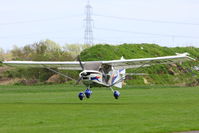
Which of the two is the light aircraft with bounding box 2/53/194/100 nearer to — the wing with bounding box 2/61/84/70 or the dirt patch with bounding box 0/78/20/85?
the wing with bounding box 2/61/84/70

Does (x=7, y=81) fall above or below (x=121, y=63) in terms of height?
below

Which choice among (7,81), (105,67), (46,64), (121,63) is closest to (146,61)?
(121,63)

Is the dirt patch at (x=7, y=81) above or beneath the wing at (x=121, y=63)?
beneath

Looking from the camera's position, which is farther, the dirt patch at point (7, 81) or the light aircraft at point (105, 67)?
the dirt patch at point (7, 81)

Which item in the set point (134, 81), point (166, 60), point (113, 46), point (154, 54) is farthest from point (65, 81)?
point (166, 60)

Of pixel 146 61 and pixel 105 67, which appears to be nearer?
pixel 105 67

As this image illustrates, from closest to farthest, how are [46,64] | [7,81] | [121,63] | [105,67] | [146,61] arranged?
1. [105,67]
2. [146,61]
3. [121,63]
4. [46,64]
5. [7,81]

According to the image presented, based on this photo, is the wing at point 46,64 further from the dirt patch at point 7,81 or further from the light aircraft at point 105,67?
the dirt patch at point 7,81

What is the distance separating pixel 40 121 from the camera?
687 inches

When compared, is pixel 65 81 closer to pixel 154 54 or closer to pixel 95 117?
pixel 154 54

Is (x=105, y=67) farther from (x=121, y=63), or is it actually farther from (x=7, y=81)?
(x=7, y=81)

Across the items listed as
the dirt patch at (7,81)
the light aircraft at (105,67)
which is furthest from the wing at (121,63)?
the dirt patch at (7,81)

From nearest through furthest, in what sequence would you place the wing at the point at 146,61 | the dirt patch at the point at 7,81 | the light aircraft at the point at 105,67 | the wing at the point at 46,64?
the light aircraft at the point at 105,67, the wing at the point at 146,61, the wing at the point at 46,64, the dirt patch at the point at 7,81

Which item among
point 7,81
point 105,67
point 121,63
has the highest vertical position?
point 121,63
